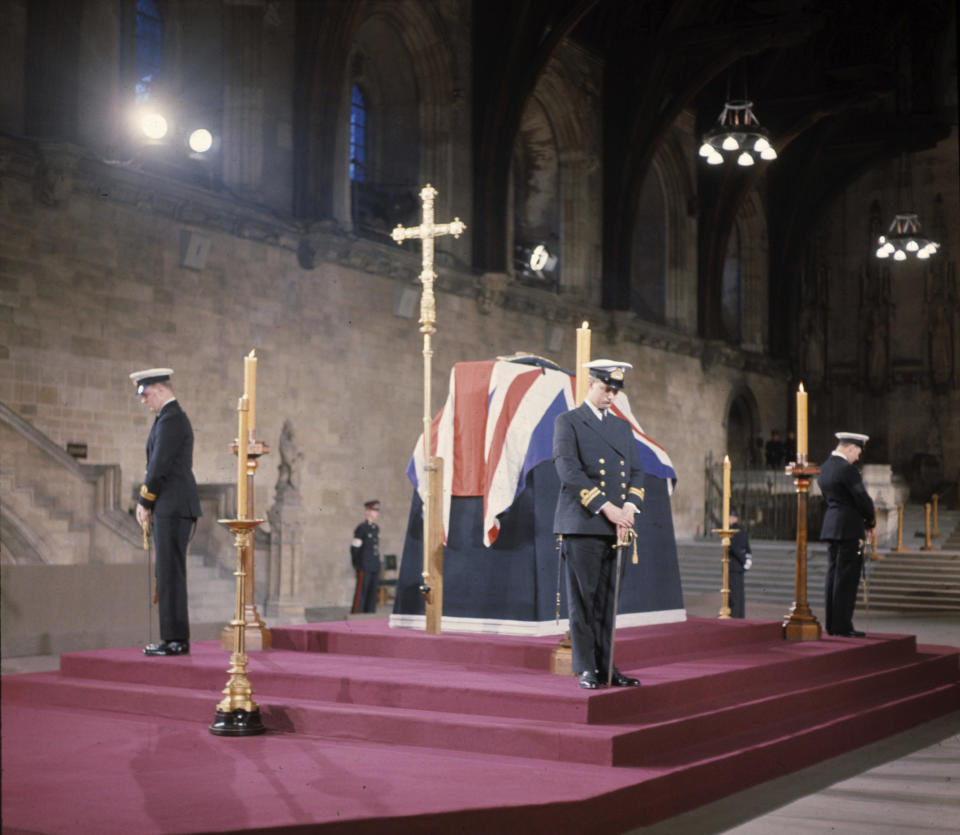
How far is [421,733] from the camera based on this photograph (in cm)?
553

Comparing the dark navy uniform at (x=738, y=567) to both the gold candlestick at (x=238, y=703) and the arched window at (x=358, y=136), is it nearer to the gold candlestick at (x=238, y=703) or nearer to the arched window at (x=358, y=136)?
the arched window at (x=358, y=136)

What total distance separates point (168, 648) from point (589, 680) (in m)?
2.43

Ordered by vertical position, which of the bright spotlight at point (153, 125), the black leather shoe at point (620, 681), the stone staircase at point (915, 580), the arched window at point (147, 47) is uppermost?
the arched window at point (147, 47)

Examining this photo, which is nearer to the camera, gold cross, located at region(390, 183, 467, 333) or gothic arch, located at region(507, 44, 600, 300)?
gold cross, located at region(390, 183, 467, 333)

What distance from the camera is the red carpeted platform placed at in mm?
4285

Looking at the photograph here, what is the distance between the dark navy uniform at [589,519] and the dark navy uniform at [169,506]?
7.07ft

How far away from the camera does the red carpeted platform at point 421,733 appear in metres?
4.29

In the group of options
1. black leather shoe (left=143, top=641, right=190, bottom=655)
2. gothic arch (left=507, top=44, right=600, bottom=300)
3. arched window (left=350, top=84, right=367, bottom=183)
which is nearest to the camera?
black leather shoe (left=143, top=641, right=190, bottom=655)

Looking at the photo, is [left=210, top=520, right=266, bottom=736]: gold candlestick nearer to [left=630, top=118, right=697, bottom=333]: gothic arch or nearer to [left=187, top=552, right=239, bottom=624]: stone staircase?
[left=187, top=552, right=239, bottom=624]: stone staircase

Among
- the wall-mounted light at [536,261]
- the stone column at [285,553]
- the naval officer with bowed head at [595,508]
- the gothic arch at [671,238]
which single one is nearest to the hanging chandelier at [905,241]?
the gothic arch at [671,238]

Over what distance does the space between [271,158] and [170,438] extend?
393 inches

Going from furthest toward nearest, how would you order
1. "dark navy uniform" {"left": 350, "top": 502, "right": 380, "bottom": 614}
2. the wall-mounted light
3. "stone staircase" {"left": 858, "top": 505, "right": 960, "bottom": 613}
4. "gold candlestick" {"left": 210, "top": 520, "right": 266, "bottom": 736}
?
the wall-mounted light, "stone staircase" {"left": 858, "top": 505, "right": 960, "bottom": 613}, "dark navy uniform" {"left": 350, "top": 502, "right": 380, "bottom": 614}, "gold candlestick" {"left": 210, "top": 520, "right": 266, "bottom": 736}

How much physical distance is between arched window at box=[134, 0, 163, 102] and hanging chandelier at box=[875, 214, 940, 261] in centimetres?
1283

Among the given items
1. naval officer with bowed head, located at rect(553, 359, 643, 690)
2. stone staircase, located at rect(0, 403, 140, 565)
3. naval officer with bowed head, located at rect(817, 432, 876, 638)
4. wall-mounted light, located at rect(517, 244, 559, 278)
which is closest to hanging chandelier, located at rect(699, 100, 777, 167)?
wall-mounted light, located at rect(517, 244, 559, 278)
